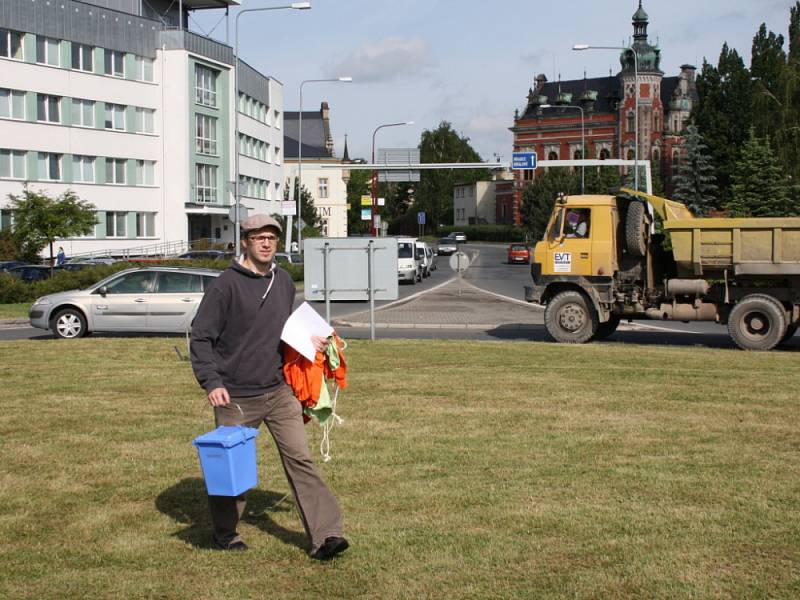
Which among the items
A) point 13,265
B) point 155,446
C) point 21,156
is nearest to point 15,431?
point 155,446

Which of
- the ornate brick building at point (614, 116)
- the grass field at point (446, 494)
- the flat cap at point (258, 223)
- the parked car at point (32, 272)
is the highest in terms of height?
the ornate brick building at point (614, 116)

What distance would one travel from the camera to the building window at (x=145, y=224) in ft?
205

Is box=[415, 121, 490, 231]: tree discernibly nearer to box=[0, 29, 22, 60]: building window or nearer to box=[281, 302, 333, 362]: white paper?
box=[0, 29, 22, 60]: building window

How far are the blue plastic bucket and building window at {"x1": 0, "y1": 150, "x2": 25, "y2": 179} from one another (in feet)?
168

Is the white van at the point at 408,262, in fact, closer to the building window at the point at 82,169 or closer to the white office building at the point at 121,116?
the white office building at the point at 121,116

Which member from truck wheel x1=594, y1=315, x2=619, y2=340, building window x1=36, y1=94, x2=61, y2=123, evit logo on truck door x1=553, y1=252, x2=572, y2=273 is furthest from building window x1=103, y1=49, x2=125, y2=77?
evit logo on truck door x1=553, y1=252, x2=572, y2=273

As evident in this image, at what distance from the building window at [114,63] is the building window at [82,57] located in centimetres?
113

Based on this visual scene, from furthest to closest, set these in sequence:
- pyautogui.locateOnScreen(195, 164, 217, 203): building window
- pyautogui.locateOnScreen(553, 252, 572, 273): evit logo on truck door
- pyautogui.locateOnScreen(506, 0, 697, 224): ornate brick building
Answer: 1. pyautogui.locateOnScreen(506, 0, 697, 224): ornate brick building
2. pyautogui.locateOnScreen(195, 164, 217, 203): building window
3. pyautogui.locateOnScreen(553, 252, 572, 273): evit logo on truck door

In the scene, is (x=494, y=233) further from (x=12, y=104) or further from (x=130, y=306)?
(x=130, y=306)

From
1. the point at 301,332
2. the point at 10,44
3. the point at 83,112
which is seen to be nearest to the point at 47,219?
the point at 10,44

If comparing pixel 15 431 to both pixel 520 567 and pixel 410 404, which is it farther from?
pixel 520 567

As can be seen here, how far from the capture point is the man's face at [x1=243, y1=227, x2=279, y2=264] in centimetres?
594

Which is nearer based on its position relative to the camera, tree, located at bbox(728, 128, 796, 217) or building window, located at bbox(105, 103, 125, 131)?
building window, located at bbox(105, 103, 125, 131)

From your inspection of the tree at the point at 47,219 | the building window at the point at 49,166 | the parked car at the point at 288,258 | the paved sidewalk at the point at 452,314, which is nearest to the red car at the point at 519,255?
the parked car at the point at 288,258
